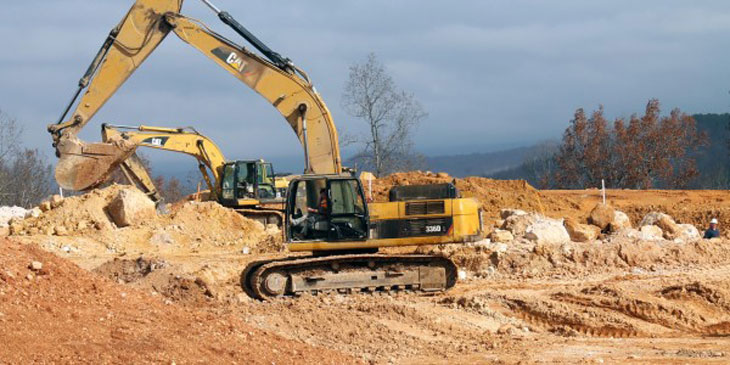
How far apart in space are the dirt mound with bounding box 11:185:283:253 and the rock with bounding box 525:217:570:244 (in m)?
6.19

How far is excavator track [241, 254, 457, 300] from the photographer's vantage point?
14094 millimetres

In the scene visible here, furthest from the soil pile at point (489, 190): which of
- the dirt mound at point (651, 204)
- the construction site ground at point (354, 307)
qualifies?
the construction site ground at point (354, 307)

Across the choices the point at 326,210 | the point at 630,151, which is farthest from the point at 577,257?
the point at 630,151

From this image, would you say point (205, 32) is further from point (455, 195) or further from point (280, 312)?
point (280, 312)

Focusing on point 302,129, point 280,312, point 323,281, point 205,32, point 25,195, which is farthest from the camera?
point 25,195

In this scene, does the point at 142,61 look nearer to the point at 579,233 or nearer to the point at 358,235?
the point at 358,235

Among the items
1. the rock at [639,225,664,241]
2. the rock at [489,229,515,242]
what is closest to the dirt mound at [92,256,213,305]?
the rock at [489,229,515,242]

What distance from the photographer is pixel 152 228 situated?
77.7ft

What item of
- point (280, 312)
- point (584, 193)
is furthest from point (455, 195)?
point (584, 193)

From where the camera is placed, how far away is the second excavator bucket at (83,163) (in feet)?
75.5

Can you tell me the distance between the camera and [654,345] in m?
10.8

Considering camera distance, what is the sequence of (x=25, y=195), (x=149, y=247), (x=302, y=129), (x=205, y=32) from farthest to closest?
(x=25, y=195) < (x=149, y=247) < (x=205, y=32) < (x=302, y=129)

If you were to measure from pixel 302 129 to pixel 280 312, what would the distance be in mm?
6929

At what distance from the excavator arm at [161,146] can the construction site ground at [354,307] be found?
1.85 metres
